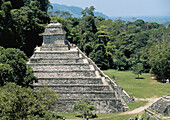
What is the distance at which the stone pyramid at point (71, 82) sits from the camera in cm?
3009

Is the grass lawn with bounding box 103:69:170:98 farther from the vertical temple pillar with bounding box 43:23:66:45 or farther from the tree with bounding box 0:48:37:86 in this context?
the tree with bounding box 0:48:37:86

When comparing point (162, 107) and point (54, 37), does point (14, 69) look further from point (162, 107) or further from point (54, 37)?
point (162, 107)

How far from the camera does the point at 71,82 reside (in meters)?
31.9

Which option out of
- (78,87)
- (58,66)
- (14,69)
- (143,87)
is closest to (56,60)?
(58,66)

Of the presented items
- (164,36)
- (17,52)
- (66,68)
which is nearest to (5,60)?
(17,52)

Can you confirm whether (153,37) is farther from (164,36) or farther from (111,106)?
(111,106)

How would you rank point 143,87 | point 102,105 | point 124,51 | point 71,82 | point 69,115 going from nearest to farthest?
point 69,115, point 102,105, point 71,82, point 143,87, point 124,51

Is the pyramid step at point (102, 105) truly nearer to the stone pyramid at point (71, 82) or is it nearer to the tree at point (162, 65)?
the stone pyramid at point (71, 82)

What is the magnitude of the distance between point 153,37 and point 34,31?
57.0m

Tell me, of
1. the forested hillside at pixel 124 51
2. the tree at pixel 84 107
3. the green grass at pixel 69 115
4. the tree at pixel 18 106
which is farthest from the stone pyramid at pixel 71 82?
the forested hillside at pixel 124 51

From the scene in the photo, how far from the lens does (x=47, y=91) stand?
25828 mm

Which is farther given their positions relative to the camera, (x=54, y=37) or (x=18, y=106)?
(x=54, y=37)

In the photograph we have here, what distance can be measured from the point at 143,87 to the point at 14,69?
1043 inches

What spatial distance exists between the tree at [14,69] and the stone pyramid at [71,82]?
2.94 metres
